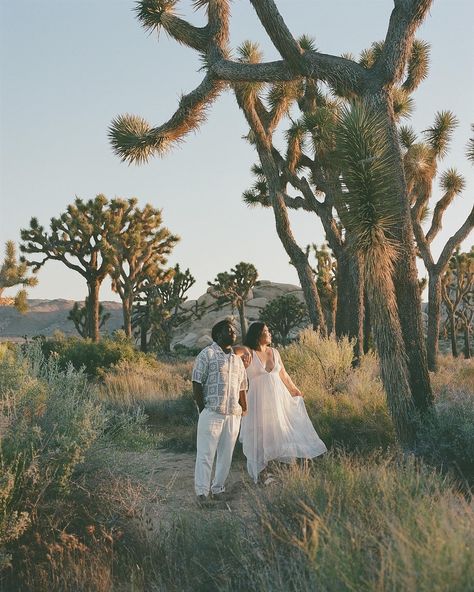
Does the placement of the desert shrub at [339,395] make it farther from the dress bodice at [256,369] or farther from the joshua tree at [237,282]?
the joshua tree at [237,282]

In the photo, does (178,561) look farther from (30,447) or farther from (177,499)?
(177,499)

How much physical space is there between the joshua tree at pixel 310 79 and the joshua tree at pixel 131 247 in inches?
590

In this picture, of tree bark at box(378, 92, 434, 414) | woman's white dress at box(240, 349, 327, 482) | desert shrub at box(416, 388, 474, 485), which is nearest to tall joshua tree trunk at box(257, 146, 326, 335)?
tree bark at box(378, 92, 434, 414)

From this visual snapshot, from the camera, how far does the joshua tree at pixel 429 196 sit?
20.7m

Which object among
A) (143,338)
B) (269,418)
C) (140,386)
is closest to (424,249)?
(140,386)

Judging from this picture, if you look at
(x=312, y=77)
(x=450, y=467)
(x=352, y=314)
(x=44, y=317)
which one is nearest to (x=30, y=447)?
(x=450, y=467)

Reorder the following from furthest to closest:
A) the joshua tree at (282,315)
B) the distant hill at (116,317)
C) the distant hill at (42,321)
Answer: the distant hill at (42,321), the distant hill at (116,317), the joshua tree at (282,315)

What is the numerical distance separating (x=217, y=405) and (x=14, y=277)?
19175 mm

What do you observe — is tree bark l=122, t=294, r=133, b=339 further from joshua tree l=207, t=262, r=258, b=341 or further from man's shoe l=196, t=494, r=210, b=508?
man's shoe l=196, t=494, r=210, b=508

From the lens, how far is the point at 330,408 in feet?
33.1

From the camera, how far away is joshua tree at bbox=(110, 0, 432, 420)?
364 inches

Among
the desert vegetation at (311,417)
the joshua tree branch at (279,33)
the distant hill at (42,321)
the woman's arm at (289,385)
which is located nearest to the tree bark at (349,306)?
the desert vegetation at (311,417)

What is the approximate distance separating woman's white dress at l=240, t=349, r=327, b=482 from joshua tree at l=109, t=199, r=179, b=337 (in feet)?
65.1

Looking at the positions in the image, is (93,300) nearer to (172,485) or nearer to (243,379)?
(172,485)
